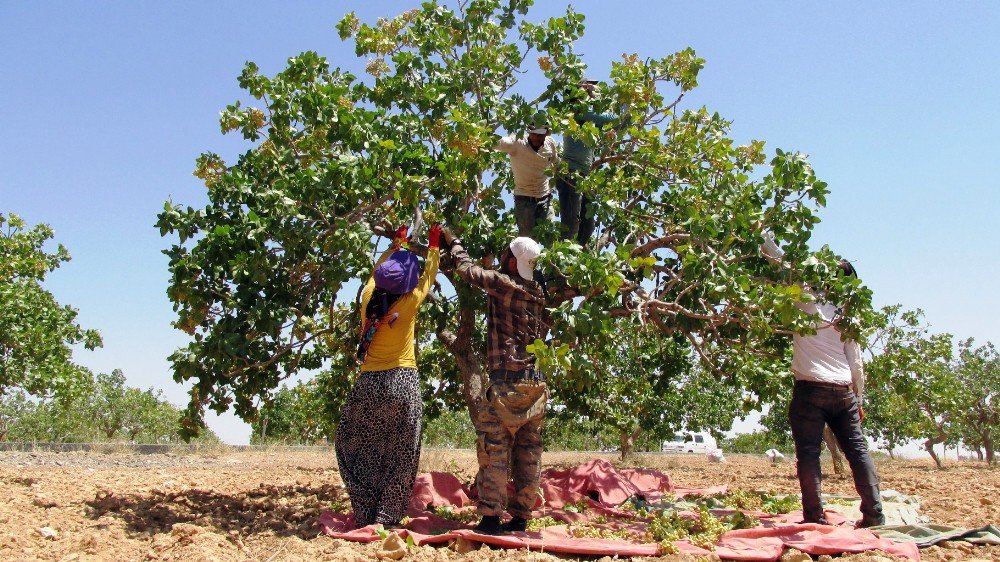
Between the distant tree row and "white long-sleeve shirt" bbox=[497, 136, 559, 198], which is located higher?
"white long-sleeve shirt" bbox=[497, 136, 559, 198]

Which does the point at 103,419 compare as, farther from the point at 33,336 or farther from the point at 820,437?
the point at 820,437

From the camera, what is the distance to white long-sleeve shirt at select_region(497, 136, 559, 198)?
6055 millimetres

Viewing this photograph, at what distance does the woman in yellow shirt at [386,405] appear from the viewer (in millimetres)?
5188

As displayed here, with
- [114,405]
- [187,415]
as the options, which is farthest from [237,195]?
[114,405]

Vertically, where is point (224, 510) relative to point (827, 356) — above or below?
below

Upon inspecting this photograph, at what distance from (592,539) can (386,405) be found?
5.95 ft

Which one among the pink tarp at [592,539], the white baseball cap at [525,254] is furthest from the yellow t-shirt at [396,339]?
the pink tarp at [592,539]

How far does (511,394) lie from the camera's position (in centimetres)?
499

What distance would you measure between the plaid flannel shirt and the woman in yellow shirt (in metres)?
0.54

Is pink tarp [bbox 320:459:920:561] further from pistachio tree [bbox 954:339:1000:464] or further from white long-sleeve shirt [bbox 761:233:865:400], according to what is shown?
pistachio tree [bbox 954:339:1000:464]

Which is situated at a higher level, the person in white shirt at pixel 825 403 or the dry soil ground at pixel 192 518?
the person in white shirt at pixel 825 403

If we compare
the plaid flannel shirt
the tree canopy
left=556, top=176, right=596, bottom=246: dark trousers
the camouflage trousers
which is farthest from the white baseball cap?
the tree canopy

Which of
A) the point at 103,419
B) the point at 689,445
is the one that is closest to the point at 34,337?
the point at 103,419

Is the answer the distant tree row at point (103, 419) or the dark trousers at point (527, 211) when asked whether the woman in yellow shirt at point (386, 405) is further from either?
the distant tree row at point (103, 419)
